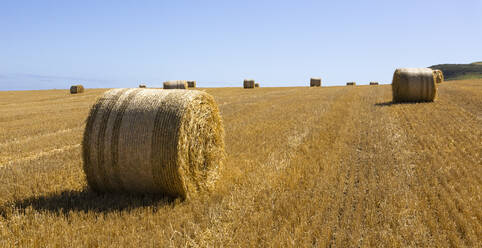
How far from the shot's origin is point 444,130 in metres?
10.4

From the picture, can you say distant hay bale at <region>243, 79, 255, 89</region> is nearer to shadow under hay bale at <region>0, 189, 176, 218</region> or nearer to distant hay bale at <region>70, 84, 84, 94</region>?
distant hay bale at <region>70, 84, 84, 94</region>

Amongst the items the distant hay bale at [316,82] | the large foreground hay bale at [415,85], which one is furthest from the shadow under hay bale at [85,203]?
the distant hay bale at [316,82]

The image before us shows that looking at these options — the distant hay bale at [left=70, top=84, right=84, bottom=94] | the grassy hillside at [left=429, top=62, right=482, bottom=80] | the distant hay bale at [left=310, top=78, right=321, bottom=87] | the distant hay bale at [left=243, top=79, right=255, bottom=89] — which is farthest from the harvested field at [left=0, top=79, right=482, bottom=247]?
the grassy hillside at [left=429, top=62, right=482, bottom=80]

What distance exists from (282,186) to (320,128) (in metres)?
5.63

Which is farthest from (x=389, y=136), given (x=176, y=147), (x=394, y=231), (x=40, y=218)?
(x=40, y=218)

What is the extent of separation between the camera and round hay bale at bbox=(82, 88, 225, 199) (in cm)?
505

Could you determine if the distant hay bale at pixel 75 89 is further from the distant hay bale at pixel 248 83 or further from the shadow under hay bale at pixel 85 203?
the shadow under hay bale at pixel 85 203

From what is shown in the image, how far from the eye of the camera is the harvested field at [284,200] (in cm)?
399

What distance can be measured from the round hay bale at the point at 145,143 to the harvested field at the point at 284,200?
0.80 feet

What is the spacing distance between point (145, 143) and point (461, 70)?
5925 inches

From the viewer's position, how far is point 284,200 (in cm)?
494

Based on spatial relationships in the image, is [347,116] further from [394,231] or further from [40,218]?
[40,218]

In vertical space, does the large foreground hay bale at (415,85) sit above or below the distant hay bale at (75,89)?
below

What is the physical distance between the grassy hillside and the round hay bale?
5267 inches
